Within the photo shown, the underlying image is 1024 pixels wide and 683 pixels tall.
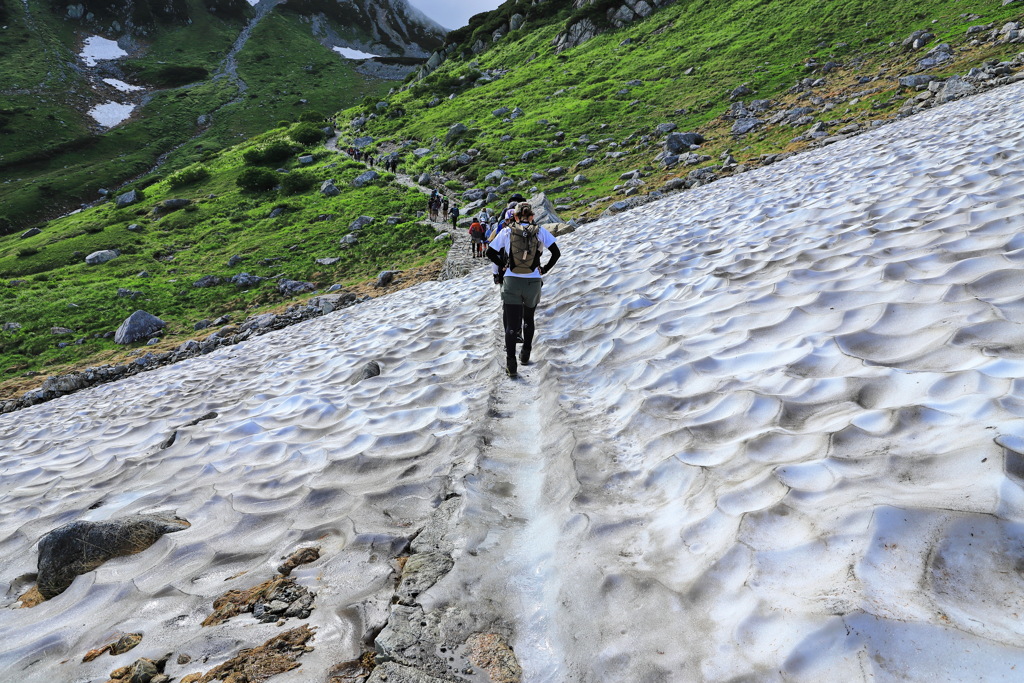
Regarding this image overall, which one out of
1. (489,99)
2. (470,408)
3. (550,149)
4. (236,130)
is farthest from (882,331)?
(236,130)

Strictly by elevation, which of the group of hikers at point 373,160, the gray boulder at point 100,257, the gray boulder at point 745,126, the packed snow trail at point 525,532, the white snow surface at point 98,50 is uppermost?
the white snow surface at point 98,50

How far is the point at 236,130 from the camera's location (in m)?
95.3

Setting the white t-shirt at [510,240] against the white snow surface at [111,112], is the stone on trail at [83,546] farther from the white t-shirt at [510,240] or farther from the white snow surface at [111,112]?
the white snow surface at [111,112]

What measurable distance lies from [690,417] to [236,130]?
112864 mm

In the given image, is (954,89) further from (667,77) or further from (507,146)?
(507,146)

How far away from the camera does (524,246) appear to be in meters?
8.12

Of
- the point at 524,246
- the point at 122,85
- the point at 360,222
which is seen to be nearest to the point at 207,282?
the point at 360,222

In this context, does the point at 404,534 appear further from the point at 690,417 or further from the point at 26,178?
the point at 26,178

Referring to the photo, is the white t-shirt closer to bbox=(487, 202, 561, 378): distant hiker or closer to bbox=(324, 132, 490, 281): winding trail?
bbox=(487, 202, 561, 378): distant hiker

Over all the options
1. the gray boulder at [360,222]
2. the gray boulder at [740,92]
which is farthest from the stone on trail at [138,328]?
the gray boulder at [740,92]

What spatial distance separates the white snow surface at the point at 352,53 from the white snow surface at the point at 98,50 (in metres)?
52.6

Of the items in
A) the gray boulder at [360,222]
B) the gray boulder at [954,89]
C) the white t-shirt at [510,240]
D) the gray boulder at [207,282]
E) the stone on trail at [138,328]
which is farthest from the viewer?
the gray boulder at [360,222]

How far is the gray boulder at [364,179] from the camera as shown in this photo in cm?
4850

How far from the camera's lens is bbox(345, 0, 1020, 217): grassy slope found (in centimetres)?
3388
